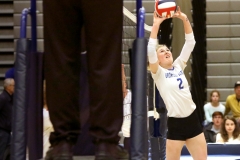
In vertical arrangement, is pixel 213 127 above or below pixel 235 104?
below

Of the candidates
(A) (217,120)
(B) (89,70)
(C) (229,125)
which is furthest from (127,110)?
(A) (217,120)

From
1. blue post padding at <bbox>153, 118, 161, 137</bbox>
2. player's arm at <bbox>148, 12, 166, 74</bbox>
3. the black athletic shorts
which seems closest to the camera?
player's arm at <bbox>148, 12, 166, 74</bbox>

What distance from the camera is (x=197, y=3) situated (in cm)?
993

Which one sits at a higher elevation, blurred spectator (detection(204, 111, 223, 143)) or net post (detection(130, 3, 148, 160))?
net post (detection(130, 3, 148, 160))

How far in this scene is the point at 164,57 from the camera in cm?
511

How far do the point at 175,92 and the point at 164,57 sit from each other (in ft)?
1.19

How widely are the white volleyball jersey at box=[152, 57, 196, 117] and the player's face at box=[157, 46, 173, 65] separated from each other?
0.27ft

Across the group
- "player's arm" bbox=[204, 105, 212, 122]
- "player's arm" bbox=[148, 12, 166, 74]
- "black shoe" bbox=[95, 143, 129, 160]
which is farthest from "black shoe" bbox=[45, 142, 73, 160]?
"player's arm" bbox=[204, 105, 212, 122]

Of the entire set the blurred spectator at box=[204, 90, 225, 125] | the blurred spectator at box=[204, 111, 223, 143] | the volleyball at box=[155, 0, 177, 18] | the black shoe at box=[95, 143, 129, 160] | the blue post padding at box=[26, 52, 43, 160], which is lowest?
the blurred spectator at box=[204, 111, 223, 143]

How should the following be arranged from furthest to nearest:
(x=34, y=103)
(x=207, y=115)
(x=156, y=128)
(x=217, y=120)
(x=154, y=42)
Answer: (x=207, y=115)
(x=217, y=120)
(x=156, y=128)
(x=154, y=42)
(x=34, y=103)

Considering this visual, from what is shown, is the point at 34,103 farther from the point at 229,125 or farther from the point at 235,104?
the point at 235,104

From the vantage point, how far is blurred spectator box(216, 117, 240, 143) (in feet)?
25.2

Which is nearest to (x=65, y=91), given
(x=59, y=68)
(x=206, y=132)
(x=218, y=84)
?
(x=59, y=68)

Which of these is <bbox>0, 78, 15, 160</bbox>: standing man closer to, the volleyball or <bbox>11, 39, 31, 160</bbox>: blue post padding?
the volleyball
